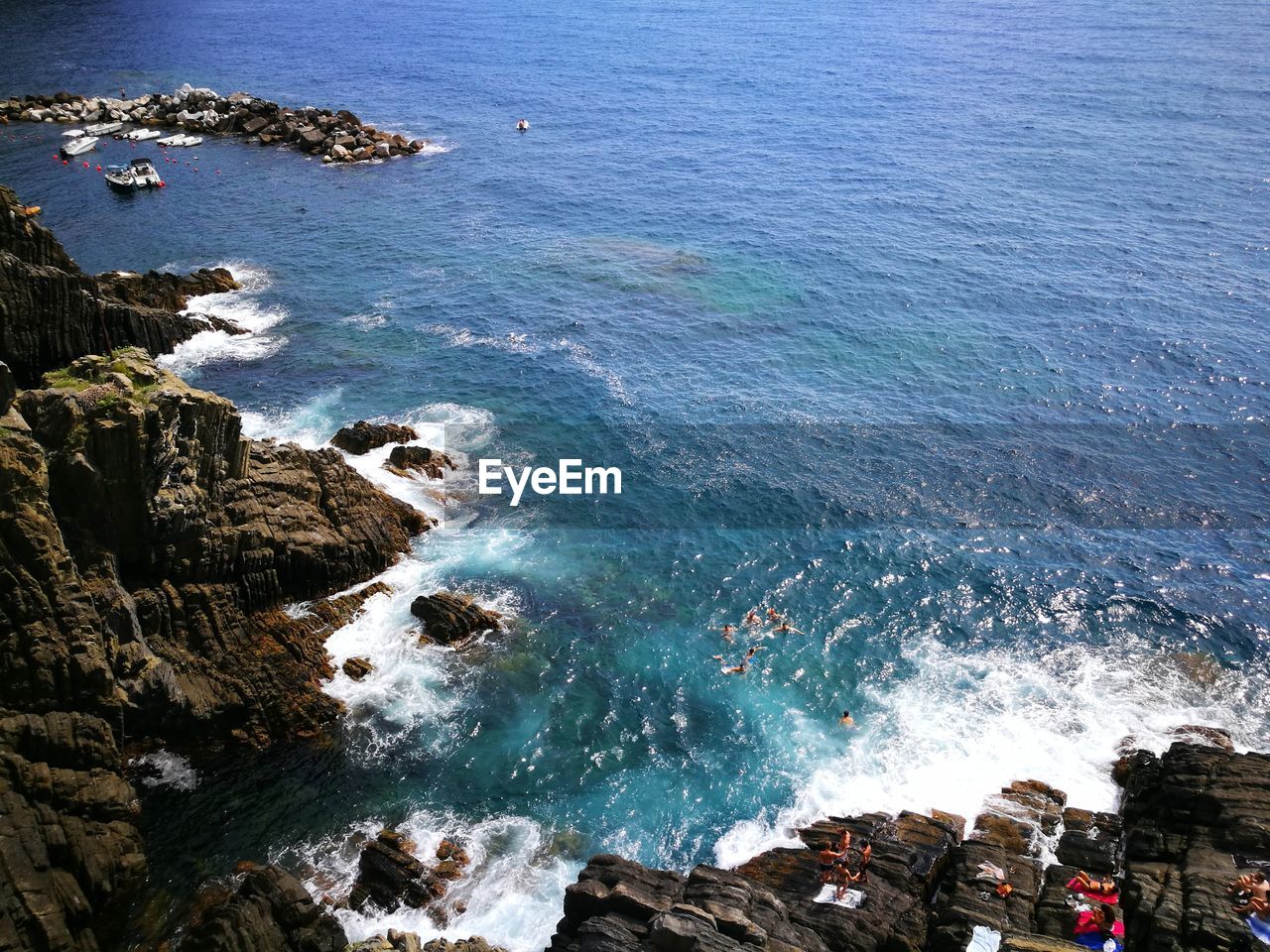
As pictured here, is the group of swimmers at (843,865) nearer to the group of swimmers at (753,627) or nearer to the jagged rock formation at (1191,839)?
the jagged rock formation at (1191,839)

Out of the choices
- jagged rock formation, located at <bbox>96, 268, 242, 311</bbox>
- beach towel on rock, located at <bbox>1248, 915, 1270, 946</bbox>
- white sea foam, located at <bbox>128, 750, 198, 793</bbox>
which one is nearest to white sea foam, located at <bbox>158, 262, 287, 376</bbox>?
jagged rock formation, located at <bbox>96, 268, 242, 311</bbox>

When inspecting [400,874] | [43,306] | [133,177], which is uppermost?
[133,177]

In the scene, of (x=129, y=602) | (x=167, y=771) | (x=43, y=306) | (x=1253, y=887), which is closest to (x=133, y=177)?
(x=43, y=306)

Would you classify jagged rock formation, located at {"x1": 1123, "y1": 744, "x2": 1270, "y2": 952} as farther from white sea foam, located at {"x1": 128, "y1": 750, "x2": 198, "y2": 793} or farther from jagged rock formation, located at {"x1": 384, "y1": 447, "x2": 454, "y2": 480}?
jagged rock formation, located at {"x1": 384, "y1": 447, "x2": 454, "y2": 480}

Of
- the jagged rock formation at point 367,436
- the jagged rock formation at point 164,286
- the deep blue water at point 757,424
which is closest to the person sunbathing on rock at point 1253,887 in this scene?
the deep blue water at point 757,424

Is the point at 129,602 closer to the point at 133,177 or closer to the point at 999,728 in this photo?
the point at 999,728

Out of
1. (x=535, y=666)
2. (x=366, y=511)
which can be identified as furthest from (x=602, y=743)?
(x=366, y=511)
